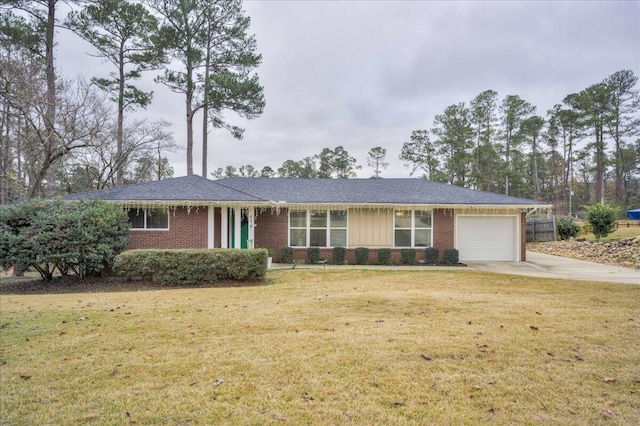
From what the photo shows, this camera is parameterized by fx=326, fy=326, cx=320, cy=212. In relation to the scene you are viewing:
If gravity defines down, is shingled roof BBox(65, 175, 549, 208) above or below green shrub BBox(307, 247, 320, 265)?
above

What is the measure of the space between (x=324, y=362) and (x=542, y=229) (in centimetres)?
2199

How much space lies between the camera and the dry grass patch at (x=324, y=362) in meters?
2.68

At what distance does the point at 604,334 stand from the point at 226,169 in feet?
188

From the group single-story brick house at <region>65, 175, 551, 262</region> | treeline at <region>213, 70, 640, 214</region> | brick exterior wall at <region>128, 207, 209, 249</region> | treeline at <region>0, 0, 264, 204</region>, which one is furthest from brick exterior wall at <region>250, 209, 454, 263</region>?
treeline at <region>213, 70, 640, 214</region>

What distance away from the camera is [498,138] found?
3397cm

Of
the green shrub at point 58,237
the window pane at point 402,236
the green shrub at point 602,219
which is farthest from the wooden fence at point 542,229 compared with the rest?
the green shrub at point 58,237

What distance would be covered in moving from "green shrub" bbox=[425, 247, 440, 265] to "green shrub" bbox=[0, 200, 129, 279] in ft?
37.1

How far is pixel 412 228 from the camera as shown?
13922 millimetres

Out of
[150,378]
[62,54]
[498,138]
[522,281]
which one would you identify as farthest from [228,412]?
[498,138]

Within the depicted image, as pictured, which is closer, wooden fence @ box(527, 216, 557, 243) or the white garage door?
the white garage door

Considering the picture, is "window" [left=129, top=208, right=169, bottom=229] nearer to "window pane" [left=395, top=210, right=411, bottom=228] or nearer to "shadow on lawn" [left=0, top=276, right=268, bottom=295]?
"shadow on lawn" [left=0, top=276, right=268, bottom=295]

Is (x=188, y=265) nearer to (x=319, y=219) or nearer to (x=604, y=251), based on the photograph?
(x=319, y=219)

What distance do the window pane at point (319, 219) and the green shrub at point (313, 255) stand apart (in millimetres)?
1089

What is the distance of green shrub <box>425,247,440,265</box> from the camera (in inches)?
526
